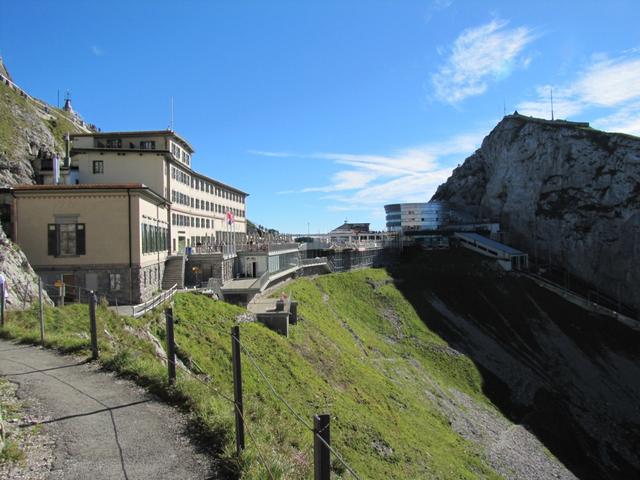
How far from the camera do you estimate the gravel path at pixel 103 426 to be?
7008mm

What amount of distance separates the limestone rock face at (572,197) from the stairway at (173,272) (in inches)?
2990

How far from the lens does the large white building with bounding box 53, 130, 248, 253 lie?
39.9m

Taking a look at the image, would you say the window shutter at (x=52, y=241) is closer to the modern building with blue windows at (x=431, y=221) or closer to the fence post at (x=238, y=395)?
the fence post at (x=238, y=395)

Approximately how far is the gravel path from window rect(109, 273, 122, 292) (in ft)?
52.9

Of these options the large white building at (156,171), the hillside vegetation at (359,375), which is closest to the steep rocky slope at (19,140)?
the large white building at (156,171)

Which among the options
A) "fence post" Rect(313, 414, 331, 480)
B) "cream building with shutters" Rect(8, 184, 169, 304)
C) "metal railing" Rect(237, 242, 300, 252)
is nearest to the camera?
"fence post" Rect(313, 414, 331, 480)

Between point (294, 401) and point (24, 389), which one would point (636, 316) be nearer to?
point (294, 401)

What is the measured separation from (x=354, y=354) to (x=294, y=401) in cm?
1526

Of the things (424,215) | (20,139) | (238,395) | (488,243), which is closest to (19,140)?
(20,139)

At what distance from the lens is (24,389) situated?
10.3 metres

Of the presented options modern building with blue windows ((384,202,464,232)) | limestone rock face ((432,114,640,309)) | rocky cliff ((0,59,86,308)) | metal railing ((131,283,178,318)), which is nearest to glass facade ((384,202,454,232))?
modern building with blue windows ((384,202,464,232))

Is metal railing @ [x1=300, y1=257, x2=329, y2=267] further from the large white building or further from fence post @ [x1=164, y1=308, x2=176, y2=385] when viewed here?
fence post @ [x1=164, y1=308, x2=176, y2=385]

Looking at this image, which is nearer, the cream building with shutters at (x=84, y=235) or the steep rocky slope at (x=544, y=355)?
the cream building with shutters at (x=84, y=235)

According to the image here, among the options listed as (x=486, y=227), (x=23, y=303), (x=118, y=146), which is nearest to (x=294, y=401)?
(x=23, y=303)
